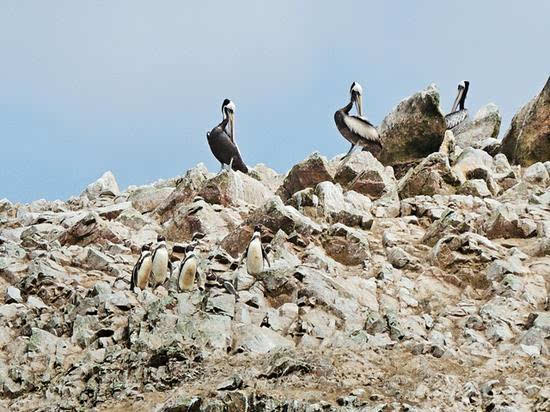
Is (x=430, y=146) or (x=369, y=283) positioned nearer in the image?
(x=369, y=283)

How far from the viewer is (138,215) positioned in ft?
95.7

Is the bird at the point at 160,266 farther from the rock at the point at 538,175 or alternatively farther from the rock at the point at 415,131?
the rock at the point at 415,131

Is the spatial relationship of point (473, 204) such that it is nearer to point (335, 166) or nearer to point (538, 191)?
point (538, 191)

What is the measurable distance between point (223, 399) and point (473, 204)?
14.6 meters

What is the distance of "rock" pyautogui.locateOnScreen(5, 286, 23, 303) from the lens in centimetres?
2073

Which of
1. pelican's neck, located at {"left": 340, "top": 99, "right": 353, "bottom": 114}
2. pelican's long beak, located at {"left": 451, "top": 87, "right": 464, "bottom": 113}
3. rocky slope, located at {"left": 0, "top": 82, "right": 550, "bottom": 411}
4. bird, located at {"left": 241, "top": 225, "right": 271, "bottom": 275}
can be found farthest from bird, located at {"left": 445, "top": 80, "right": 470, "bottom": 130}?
bird, located at {"left": 241, "top": 225, "right": 271, "bottom": 275}

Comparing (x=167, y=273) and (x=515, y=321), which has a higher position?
(x=167, y=273)

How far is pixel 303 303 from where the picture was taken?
19609 mm

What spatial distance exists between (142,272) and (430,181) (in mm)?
12162

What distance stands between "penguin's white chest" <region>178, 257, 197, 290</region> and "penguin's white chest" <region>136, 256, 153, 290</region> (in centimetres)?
128

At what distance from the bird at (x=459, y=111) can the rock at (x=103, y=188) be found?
1549 centimetres

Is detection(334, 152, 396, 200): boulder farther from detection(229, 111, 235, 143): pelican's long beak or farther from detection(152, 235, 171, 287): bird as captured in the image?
detection(152, 235, 171, 287): bird

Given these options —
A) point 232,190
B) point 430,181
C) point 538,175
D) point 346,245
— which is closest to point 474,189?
point 430,181

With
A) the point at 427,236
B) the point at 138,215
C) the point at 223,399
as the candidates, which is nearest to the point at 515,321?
the point at 427,236
